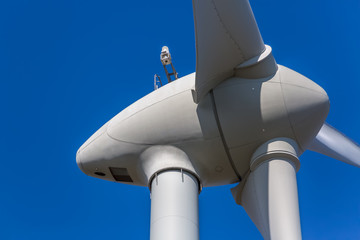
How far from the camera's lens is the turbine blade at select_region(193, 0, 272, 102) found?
420 inches

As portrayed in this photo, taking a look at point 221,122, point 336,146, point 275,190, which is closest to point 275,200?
point 275,190

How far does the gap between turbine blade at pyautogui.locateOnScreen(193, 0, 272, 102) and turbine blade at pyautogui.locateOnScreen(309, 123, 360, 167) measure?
11.3ft

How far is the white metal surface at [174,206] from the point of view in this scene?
35.3ft

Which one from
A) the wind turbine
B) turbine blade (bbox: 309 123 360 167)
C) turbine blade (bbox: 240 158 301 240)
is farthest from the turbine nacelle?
turbine blade (bbox: 309 123 360 167)

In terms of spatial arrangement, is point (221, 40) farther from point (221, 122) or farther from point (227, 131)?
point (227, 131)

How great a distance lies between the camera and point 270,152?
11594 millimetres

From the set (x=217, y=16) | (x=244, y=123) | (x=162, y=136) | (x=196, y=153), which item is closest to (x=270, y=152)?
(x=244, y=123)

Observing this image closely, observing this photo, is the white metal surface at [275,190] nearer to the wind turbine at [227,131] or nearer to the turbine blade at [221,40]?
the wind turbine at [227,131]

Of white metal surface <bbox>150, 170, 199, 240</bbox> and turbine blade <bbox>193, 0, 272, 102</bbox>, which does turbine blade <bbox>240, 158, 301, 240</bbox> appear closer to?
white metal surface <bbox>150, 170, 199, 240</bbox>

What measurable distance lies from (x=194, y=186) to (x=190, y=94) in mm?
1891

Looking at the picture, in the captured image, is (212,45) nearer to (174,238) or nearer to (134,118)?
(134,118)

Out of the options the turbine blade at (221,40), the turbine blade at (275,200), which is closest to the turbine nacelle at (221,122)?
the turbine blade at (221,40)

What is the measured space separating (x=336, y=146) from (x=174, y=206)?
5.11 meters

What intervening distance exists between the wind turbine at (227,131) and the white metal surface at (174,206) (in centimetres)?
2
